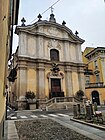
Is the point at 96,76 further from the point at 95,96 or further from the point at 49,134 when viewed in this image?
the point at 49,134

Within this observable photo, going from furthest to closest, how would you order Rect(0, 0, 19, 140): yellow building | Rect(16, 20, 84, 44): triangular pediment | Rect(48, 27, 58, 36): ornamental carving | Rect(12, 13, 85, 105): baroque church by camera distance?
Rect(48, 27, 58, 36): ornamental carving → Rect(16, 20, 84, 44): triangular pediment → Rect(12, 13, 85, 105): baroque church → Rect(0, 0, 19, 140): yellow building

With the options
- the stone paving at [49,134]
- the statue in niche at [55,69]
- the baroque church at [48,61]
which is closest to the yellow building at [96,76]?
the baroque church at [48,61]

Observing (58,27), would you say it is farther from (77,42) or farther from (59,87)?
(59,87)

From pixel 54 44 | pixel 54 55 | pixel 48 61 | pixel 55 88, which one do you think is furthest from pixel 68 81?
pixel 54 44

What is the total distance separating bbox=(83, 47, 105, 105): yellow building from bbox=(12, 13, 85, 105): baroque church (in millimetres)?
2597

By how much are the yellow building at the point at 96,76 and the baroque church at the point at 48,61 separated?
2597 mm

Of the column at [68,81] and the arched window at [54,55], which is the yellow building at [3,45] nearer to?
the column at [68,81]

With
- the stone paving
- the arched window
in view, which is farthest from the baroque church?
the stone paving

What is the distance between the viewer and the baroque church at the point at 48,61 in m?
22.1

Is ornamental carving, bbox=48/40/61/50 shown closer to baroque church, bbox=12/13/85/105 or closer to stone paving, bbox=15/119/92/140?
baroque church, bbox=12/13/85/105

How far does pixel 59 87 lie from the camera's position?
24188mm

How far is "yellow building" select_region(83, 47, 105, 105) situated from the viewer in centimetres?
2655

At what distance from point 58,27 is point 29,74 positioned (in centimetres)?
1044

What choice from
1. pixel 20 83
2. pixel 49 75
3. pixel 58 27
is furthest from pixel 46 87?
pixel 58 27
